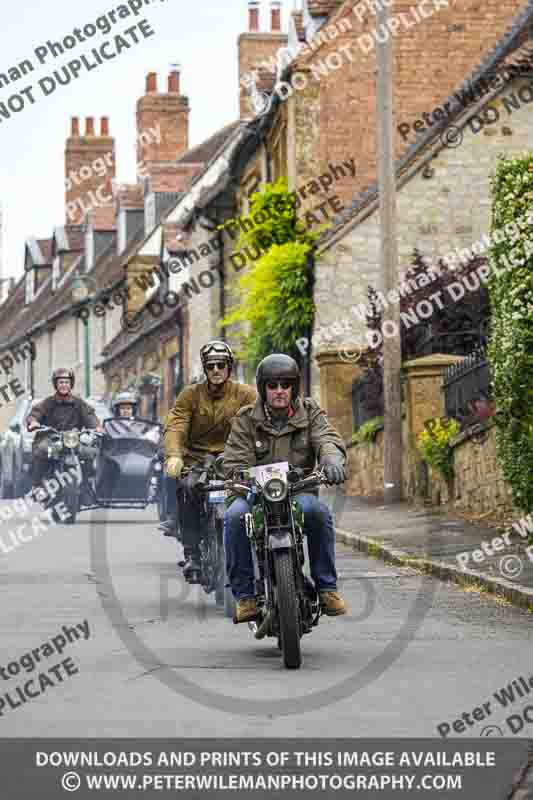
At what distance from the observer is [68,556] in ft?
52.6

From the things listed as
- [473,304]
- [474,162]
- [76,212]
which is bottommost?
[473,304]

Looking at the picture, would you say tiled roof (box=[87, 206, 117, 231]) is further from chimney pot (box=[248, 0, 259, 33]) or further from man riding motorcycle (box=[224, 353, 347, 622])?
man riding motorcycle (box=[224, 353, 347, 622])

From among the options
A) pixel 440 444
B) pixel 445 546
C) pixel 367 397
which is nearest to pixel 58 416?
pixel 440 444

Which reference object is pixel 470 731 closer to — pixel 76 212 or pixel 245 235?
pixel 245 235

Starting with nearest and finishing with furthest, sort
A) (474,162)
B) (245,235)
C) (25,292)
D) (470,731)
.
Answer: (470,731) → (474,162) → (245,235) → (25,292)

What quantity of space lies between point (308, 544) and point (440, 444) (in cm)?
1140

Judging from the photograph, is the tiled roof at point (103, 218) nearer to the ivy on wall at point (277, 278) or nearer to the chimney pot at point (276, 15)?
the chimney pot at point (276, 15)

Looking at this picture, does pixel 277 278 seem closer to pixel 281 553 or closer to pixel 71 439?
pixel 71 439

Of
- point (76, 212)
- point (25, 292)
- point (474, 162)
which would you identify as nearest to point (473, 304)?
point (474, 162)

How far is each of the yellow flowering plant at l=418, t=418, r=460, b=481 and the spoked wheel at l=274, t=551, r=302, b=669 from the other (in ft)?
37.7

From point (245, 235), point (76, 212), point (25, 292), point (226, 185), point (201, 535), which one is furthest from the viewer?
point (25, 292)

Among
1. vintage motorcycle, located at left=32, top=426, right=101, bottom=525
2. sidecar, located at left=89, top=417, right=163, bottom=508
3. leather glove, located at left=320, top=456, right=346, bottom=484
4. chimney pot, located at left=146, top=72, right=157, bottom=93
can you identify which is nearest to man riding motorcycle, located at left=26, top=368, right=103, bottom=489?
vintage motorcycle, located at left=32, top=426, right=101, bottom=525

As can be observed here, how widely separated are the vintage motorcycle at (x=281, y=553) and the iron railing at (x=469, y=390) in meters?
9.39
